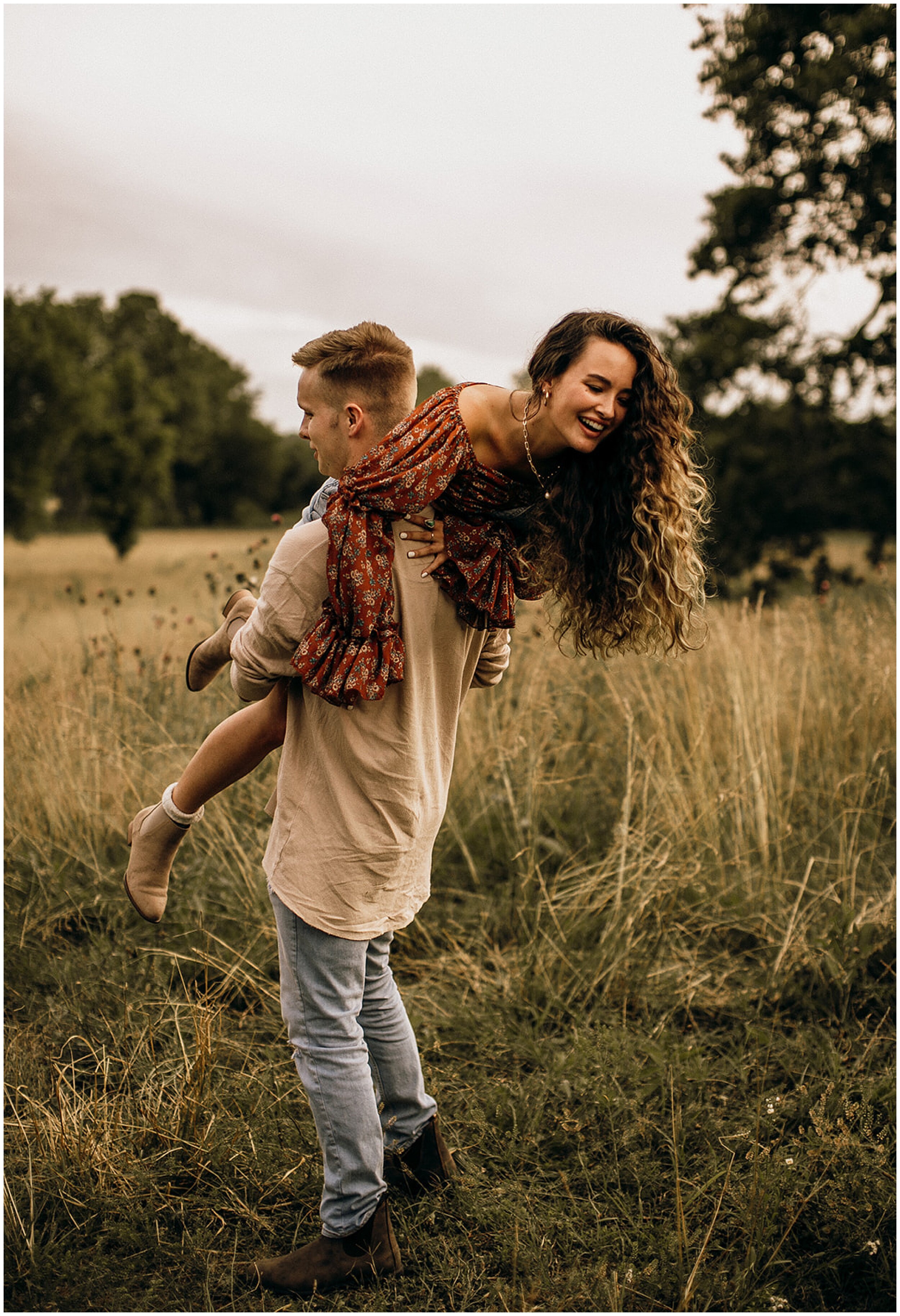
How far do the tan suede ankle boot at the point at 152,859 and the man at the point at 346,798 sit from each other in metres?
0.30

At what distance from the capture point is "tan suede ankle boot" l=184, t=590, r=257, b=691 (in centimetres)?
211

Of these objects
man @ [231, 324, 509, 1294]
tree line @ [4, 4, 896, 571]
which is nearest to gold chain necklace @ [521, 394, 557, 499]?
man @ [231, 324, 509, 1294]

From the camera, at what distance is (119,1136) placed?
2.39m

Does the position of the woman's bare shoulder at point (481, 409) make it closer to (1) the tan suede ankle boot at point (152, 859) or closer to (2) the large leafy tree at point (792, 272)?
(1) the tan suede ankle boot at point (152, 859)

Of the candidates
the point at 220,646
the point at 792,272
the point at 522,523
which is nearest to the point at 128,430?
the point at 792,272

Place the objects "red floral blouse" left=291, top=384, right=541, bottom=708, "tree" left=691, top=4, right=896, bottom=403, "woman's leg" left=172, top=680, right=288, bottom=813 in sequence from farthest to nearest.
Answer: "tree" left=691, top=4, right=896, bottom=403 < "woman's leg" left=172, top=680, right=288, bottom=813 < "red floral blouse" left=291, top=384, right=541, bottom=708

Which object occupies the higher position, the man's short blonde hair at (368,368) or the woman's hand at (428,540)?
the man's short blonde hair at (368,368)

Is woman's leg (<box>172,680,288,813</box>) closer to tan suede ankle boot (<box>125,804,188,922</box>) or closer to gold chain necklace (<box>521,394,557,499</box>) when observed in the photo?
tan suede ankle boot (<box>125,804,188,922</box>)

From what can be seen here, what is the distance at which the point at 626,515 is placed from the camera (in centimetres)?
194

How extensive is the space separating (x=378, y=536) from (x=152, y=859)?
95cm

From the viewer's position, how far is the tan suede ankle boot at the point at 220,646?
2.11m

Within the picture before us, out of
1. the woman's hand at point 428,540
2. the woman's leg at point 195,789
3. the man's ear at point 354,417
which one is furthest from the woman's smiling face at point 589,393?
the woman's leg at point 195,789

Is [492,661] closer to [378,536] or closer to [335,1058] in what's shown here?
[378,536]

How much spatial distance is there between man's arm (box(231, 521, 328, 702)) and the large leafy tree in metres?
11.8
